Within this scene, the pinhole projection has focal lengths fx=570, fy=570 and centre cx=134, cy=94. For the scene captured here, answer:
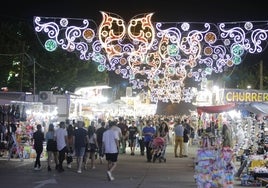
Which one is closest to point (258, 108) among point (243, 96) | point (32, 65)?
point (243, 96)

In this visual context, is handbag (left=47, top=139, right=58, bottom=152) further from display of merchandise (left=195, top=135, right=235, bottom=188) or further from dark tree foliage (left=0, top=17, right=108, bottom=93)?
dark tree foliage (left=0, top=17, right=108, bottom=93)

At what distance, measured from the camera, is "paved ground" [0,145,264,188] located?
16094 mm

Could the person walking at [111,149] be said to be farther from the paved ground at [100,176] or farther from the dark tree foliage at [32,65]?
the dark tree foliage at [32,65]

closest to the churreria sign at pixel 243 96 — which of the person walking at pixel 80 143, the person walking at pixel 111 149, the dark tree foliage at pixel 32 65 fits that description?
the person walking at pixel 80 143

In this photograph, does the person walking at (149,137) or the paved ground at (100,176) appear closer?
the paved ground at (100,176)

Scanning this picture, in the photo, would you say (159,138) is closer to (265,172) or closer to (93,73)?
(265,172)

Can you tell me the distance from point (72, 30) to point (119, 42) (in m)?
2.60

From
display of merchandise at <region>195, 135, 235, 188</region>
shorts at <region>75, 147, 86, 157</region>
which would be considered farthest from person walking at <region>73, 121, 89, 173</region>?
display of merchandise at <region>195, 135, 235, 188</region>

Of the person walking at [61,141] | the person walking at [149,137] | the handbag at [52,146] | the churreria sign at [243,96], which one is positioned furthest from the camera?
the churreria sign at [243,96]

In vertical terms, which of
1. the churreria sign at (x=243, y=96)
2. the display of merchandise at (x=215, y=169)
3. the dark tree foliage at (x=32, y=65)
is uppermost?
the dark tree foliage at (x=32, y=65)

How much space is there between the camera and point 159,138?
2523 cm

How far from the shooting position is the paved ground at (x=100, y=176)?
16094 mm

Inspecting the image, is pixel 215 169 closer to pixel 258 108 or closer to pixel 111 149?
pixel 111 149

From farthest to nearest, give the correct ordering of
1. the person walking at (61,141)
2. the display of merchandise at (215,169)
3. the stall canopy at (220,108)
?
1. the stall canopy at (220,108)
2. the person walking at (61,141)
3. the display of merchandise at (215,169)
